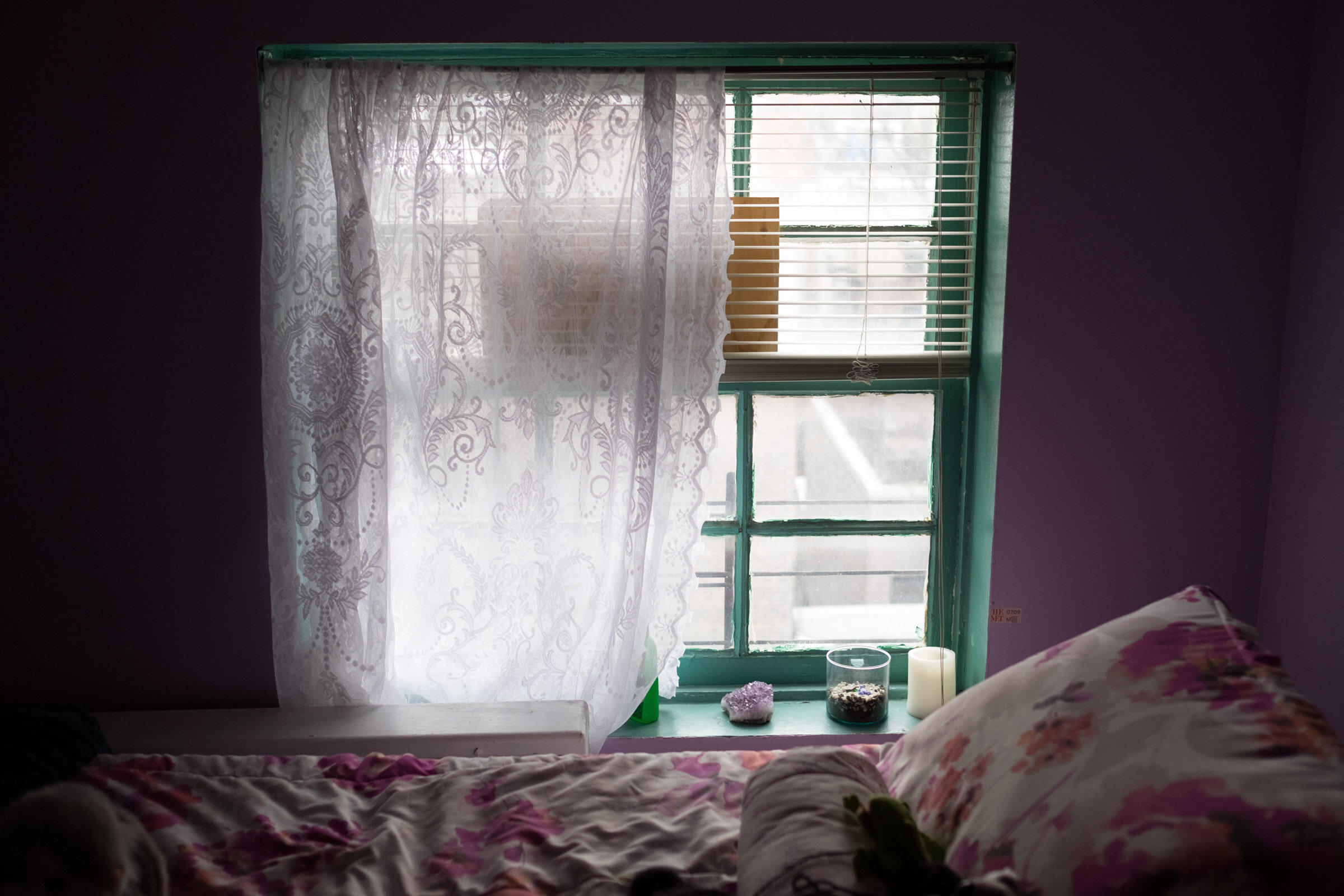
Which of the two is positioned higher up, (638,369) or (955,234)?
(955,234)

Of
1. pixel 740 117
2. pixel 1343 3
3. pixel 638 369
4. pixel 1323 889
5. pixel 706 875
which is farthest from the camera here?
pixel 740 117

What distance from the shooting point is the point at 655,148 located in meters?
2.09

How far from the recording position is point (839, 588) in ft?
8.38

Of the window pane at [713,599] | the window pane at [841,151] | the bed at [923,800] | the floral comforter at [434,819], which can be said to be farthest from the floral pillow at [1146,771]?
the window pane at [841,151]

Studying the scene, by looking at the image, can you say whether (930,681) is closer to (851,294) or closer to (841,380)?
(841,380)

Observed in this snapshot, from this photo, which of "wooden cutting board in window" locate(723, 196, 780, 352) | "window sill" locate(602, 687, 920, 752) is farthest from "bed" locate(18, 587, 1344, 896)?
"wooden cutting board in window" locate(723, 196, 780, 352)

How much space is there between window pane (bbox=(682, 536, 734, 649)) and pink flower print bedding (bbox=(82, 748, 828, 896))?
836mm

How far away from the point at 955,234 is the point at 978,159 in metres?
0.20

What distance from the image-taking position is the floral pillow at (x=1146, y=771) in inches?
33.3

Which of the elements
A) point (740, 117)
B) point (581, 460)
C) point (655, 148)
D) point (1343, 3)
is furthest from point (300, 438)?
point (1343, 3)

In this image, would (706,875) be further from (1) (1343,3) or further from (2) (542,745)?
(1) (1343,3)

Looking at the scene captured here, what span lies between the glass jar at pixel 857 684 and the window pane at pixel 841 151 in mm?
1125

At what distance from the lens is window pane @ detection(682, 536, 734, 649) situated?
252 centimetres

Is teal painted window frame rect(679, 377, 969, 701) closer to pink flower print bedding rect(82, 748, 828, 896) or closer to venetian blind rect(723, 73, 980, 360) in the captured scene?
venetian blind rect(723, 73, 980, 360)
